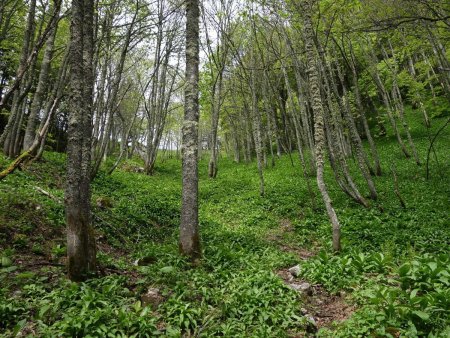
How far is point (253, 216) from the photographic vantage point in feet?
39.2

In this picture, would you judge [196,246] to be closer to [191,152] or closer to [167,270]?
[167,270]

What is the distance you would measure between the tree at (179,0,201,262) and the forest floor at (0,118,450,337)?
0.48m

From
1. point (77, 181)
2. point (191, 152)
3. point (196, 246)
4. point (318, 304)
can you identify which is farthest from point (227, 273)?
point (77, 181)

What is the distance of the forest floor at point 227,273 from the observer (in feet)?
13.1

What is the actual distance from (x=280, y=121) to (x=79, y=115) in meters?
31.3

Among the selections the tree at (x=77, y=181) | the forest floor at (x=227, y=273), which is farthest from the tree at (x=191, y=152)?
the tree at (x=77, y=181)

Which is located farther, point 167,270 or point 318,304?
point 167,270

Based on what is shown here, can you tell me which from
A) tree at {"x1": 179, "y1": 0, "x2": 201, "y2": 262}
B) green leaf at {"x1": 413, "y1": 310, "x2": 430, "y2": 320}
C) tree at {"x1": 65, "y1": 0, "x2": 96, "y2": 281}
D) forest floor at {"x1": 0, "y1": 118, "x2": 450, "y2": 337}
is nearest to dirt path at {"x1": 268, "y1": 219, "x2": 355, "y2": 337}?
forest floor at {"x1": 0, "y1": 118, "x2": 450, "y2": 337}

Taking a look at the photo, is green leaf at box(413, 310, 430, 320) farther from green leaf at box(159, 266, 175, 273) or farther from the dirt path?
green leaf at box(159, 266, 175, 273)

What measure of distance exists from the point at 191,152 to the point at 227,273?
290 cm

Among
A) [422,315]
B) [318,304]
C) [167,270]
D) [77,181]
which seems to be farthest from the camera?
[167,270]

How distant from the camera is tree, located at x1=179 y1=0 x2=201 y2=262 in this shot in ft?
22.6

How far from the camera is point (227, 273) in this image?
625cm

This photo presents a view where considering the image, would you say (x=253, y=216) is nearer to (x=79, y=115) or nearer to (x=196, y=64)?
(x=196, y=64)
